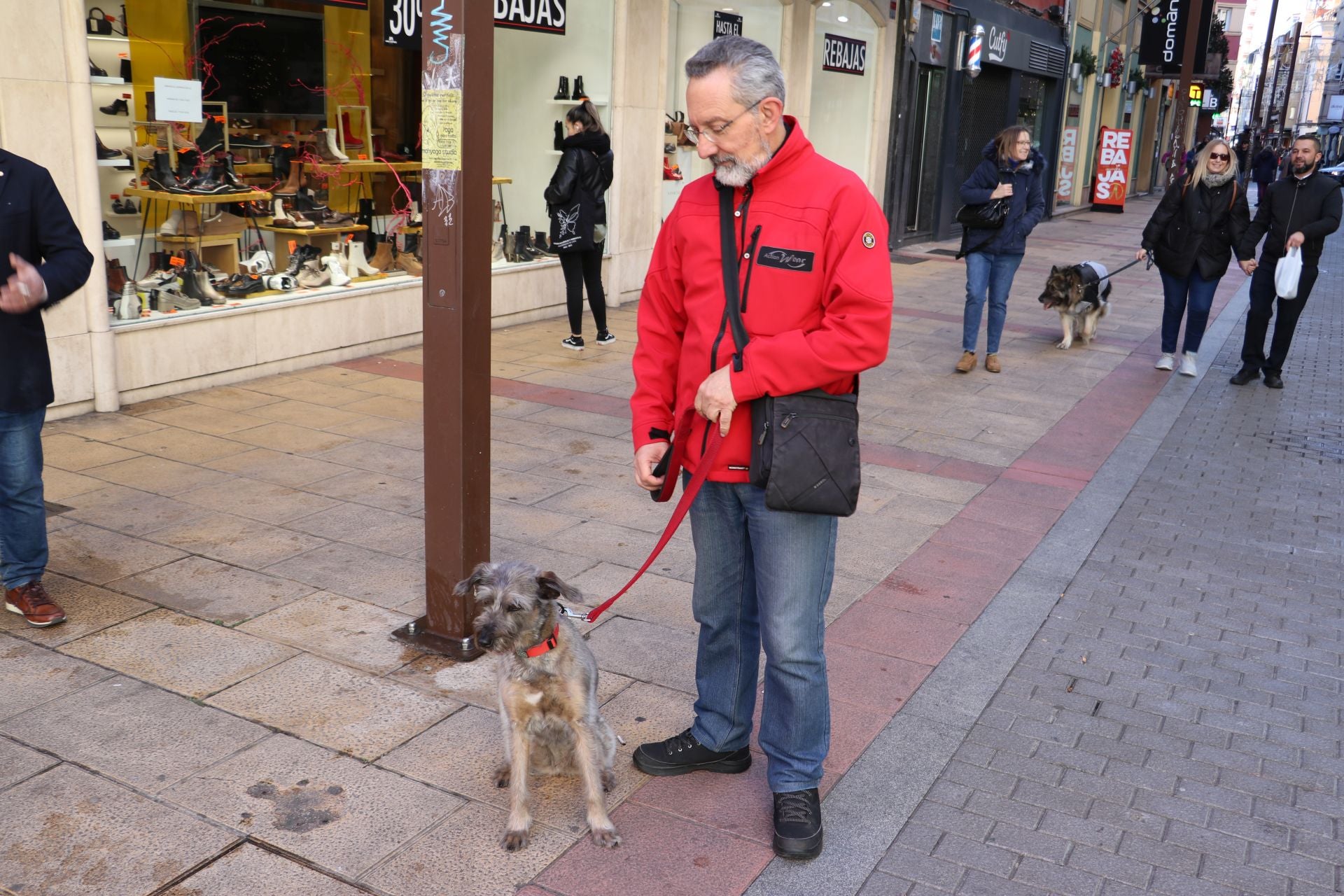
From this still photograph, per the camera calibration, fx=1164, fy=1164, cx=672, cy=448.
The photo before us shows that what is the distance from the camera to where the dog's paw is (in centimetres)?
319

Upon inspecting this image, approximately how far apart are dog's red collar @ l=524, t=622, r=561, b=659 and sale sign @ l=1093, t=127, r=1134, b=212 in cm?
2666

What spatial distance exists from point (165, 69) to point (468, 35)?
17.7 feet

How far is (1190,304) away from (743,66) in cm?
809

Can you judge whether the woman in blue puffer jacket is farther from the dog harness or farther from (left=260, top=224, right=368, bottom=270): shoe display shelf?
(left=260, top=224, right=368, bottom=270): shoe display shelf

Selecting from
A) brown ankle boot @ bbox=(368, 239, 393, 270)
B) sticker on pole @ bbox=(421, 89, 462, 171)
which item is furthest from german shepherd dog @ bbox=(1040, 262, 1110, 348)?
sticker on pole @ bbox=(421, 89, 462, 171)

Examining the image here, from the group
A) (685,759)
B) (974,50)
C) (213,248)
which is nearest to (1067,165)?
(974,50)

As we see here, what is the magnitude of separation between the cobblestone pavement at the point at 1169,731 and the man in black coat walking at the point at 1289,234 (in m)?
3.13

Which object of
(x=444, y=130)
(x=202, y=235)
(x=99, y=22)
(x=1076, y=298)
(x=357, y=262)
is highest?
(x=99, y=22)

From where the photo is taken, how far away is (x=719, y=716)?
3520 mm

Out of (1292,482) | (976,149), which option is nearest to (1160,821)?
(1292,482)

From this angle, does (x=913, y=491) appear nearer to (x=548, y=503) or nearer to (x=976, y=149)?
(x=548, y=503)

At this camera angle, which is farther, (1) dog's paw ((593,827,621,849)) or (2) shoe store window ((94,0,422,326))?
(2) shoe store window ((94,0,422,326))

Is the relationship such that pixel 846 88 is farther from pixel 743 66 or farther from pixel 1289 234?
pixel 743 66

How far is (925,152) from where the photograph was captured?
19.1 metres
